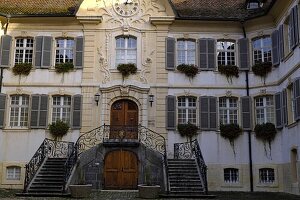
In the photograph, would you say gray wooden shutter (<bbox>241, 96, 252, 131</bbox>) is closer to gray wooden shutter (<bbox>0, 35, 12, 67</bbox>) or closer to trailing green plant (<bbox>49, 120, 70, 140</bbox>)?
trailing green plant (<bbox>49, 120, 70, 140</bbox>)

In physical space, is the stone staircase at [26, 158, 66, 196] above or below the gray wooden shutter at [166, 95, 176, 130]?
below

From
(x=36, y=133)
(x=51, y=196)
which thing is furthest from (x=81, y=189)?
(x=36, y=133)

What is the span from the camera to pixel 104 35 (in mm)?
21734

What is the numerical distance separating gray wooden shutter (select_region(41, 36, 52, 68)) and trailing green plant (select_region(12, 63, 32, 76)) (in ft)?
2.20

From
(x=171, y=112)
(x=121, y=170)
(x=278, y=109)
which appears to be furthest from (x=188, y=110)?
(x=121, y=170)

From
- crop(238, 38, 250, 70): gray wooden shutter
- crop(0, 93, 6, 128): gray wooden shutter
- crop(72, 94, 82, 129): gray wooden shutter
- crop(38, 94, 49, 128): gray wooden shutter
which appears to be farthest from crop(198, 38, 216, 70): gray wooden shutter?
crop(0, 93, 6, 128): gray wooden shutter

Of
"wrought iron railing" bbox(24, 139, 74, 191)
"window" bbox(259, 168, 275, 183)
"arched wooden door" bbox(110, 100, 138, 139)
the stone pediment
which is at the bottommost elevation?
"window" bbox(259, 168, 275, 183)

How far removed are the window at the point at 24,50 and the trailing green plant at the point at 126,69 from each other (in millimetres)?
4546

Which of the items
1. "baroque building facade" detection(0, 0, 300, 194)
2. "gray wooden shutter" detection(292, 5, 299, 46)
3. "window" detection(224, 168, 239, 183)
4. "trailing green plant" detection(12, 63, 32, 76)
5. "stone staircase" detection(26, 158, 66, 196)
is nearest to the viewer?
"stone staircase" detection(26, 158, 66, 196)

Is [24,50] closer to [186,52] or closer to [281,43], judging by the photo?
[186,52]

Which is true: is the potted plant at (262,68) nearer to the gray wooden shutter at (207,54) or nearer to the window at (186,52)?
the gray wooden shutter at (207,54)

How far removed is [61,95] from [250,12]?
1029 cm

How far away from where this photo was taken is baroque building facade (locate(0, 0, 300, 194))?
2044 centimetres

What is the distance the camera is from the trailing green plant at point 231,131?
67.1 feet
